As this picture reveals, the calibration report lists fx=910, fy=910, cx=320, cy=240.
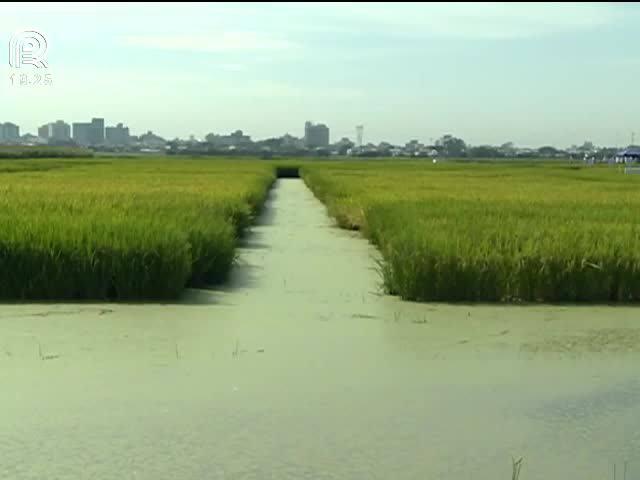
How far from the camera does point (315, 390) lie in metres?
3.80

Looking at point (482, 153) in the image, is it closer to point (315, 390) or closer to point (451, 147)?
point (451, 147)

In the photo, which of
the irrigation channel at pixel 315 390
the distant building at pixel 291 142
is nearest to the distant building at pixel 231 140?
the distant building at pixel 291 142

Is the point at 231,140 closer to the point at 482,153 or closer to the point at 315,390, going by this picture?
the point at 482,153

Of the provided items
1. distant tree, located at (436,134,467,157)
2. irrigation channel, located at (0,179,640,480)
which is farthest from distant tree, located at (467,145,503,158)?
irrigation channel, located at (0,179,640,480)

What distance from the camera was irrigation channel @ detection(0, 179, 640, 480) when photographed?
2949 mm

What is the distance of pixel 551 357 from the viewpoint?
4523 millimetres

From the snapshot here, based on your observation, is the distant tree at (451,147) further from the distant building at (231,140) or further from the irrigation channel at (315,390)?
the irrigation channel at (315,390)

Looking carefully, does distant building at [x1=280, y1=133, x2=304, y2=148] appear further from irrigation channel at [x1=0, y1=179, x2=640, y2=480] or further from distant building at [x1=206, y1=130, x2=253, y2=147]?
irrigation channel at [x1=0, y1=179, x2=640, y2=480]

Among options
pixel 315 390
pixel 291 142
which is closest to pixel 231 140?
pixel 291 142

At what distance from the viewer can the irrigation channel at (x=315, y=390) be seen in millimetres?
2949

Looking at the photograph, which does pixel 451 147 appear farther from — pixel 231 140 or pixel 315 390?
pixel 315 390

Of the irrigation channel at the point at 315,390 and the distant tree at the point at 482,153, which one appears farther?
the distant tree at the point at 482,153

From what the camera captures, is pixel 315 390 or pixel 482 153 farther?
pixel 482 153

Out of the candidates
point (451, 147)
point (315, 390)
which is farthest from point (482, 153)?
point (315, 390)
